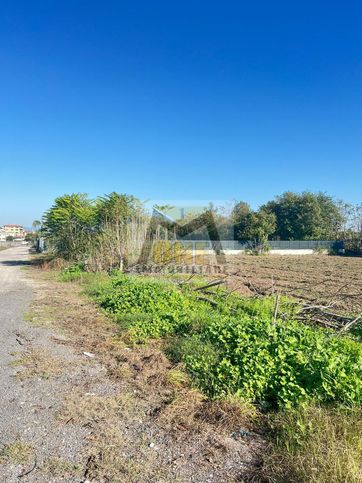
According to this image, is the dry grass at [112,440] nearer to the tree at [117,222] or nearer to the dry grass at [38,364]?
the dry grass at [38,364]

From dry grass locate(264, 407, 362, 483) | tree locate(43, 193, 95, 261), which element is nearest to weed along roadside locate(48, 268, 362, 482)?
dry grass locate(264, 407, 362, 483)

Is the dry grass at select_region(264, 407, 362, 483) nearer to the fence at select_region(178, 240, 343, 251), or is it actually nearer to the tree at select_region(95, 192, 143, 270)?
the tree at select_region(95, 192, 143, 270)

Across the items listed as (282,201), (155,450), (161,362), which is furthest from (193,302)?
(282,201)

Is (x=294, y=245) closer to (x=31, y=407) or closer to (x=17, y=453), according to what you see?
(x=31, y=407)

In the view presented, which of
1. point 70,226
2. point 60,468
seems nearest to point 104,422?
point 60,468

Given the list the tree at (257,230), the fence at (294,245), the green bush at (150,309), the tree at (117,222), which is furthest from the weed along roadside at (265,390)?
the fence at (294,245)

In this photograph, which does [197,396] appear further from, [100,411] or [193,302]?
[193,302]

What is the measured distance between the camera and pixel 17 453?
2.61 meters

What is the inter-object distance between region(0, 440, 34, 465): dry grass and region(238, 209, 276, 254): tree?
37.7 metres

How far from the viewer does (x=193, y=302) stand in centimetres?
771

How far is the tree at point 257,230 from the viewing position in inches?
1556

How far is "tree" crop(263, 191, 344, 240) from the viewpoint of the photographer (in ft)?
142

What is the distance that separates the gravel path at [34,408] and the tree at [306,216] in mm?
41646

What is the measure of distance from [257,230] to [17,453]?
126 feet
